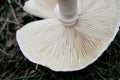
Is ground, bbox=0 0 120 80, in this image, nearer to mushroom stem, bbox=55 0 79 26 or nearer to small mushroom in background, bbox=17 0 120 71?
small mushroom in background, bbox=17 0 120 71

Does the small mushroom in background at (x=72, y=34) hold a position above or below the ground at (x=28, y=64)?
above

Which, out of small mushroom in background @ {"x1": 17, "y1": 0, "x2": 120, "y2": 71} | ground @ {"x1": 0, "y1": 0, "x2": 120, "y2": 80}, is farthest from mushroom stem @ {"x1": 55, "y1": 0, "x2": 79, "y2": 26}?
ground @ {"x1": 0, "y1": 0, "x2": 120, "y2": 80}

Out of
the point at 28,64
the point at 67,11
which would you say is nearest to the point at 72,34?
the point at 67,11

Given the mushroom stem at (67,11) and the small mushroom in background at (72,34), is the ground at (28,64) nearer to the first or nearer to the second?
the small mushroom in background at (72,34)

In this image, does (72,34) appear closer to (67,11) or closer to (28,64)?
(67,11)

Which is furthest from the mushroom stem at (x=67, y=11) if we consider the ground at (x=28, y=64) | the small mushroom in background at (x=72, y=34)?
the ground at (x=28, y=64)

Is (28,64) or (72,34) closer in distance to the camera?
(72,34)
